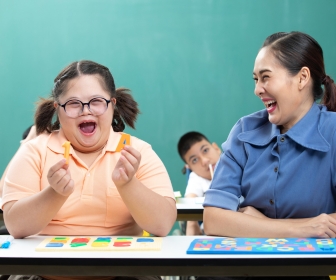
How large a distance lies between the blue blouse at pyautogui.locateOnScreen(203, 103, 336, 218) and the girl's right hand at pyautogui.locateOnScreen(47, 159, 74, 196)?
48cm

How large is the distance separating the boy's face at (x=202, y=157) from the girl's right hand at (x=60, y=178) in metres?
2.36

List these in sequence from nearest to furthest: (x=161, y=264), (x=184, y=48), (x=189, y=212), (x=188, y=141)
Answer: (x=161, y=264)
(x=189, y=212)
(x=188, y=141)
(x=184, y=48)

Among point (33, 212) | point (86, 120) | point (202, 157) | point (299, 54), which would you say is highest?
point (299, 54)

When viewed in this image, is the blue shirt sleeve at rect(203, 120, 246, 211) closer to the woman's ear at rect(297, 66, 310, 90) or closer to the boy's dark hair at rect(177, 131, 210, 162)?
the woman's ear at rect(297, 66, 310, 90)

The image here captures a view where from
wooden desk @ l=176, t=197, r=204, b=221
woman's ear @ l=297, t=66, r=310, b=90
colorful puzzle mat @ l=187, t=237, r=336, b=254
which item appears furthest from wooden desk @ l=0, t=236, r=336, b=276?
wooden desk @ l=176, t=197, r=204, b=221

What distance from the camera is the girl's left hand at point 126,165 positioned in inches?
58.1

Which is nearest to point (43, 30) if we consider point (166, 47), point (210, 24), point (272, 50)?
point (166, 47)

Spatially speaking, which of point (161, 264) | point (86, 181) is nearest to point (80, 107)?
point (86, 181)

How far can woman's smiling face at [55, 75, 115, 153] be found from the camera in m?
1.68

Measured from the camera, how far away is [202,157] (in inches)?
153

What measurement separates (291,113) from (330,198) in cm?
29

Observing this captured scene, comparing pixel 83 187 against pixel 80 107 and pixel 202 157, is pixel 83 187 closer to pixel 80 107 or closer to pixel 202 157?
pixel 80 107

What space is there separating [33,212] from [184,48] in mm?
3331

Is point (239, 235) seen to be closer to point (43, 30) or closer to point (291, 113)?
point (291, 113)
